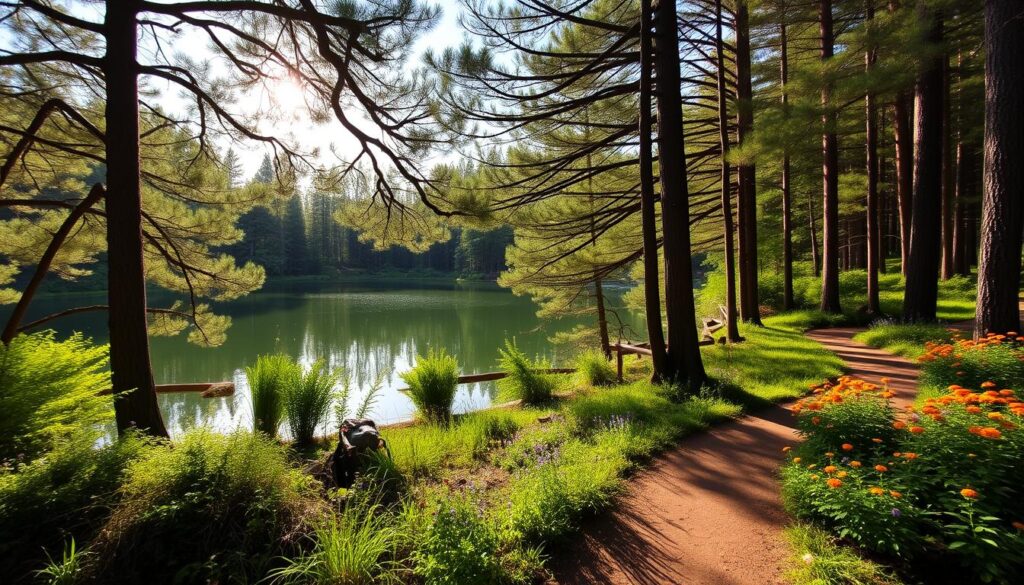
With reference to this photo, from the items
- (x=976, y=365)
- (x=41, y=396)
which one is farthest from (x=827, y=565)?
(x=41, y=396)

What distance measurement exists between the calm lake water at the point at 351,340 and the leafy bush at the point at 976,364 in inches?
217

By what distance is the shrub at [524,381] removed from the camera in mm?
6148

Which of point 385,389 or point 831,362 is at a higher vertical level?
point 831,362

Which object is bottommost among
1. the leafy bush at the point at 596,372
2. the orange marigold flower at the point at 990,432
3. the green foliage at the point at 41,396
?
the leafy bush at the point at 596,372

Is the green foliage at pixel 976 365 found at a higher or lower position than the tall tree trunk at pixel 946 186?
lower

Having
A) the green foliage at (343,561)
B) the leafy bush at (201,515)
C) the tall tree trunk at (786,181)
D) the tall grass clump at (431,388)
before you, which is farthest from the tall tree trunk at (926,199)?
the leafy bush at (201,515)

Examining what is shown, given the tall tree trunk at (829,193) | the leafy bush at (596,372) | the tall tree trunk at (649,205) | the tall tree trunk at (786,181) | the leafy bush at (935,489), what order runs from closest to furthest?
the leafy bush at (935,489)
the tall tree trunk at (649,205)
the leafy bush at (596,372)
the tall tree trunk at (829,193)
the tall tree trunk at (786,181)

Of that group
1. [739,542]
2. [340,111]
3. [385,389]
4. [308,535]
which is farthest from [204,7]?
[385,389]

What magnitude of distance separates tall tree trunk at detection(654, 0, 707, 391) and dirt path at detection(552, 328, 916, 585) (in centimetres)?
153

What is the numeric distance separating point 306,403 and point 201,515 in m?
2.55

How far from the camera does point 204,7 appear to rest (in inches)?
151

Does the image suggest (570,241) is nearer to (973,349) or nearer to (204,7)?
(973,349)

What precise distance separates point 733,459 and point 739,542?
3.88 ft

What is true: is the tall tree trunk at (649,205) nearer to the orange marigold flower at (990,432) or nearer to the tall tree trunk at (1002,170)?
the orange marigold flower at (990,432)
